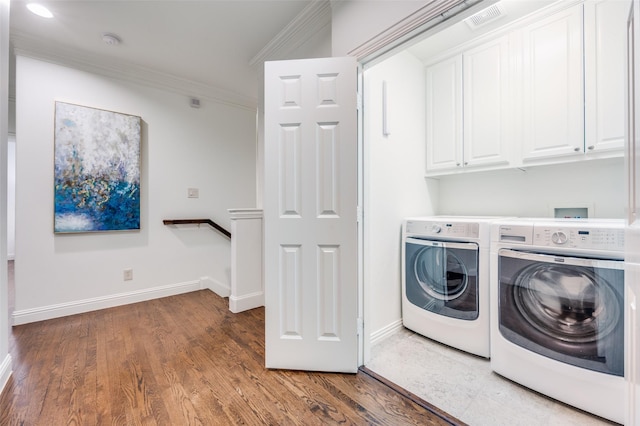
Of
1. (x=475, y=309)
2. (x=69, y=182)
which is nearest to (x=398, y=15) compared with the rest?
(x=475, y=309)

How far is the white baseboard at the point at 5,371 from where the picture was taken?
1466mm

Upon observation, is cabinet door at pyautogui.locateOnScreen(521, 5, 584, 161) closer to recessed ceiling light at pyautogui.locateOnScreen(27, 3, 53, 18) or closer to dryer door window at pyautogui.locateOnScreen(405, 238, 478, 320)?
dryer door window at pyautogui.locateOnScreen(405, 238, 478, 320)

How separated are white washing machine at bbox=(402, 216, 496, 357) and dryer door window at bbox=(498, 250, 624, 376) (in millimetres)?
195

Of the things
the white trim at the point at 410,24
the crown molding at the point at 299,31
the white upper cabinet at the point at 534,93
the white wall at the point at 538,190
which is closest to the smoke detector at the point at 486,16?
the white upper cabinet at the point at 534,93

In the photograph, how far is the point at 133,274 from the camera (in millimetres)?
2869

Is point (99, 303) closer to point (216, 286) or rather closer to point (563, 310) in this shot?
point (216, 286)

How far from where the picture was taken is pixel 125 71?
2805mm

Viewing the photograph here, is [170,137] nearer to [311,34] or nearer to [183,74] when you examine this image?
[183,74]

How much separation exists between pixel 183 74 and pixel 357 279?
Answer: 311 cm

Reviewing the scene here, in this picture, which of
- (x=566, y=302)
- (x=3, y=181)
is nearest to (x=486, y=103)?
(x=566, y=302)

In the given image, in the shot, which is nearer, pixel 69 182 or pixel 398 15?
pixel 398 15

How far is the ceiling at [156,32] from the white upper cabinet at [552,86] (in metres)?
1.70

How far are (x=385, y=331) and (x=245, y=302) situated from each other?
1.42m

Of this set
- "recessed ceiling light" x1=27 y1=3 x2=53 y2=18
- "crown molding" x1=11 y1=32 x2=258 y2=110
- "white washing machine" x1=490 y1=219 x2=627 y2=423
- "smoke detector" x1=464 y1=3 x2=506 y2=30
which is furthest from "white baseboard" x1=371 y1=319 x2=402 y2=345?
"recessed ceiling light" x1=27 y1=3 x2=53 y2=18
